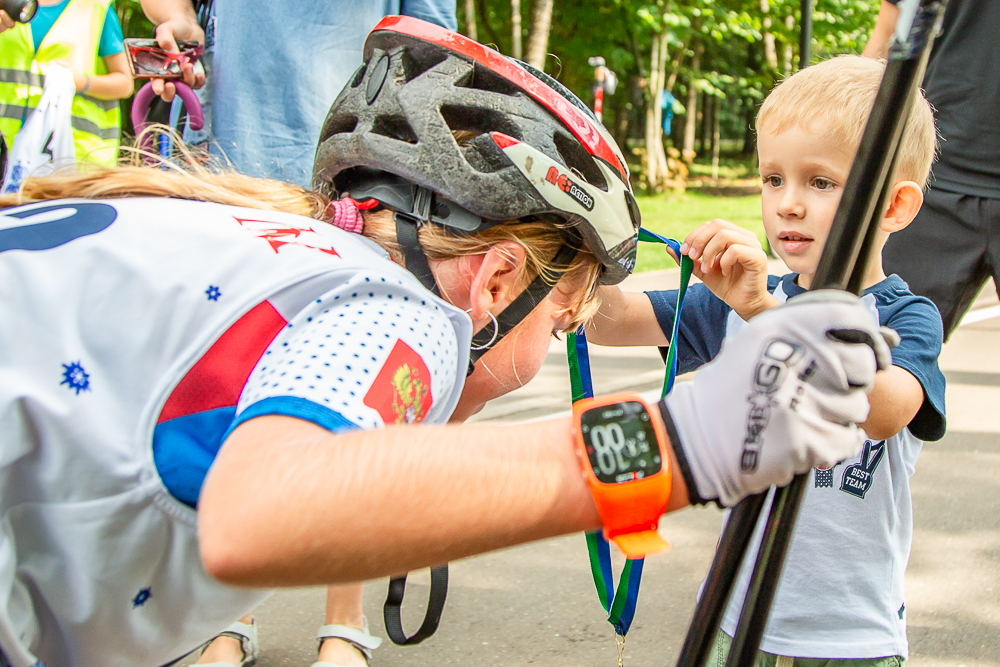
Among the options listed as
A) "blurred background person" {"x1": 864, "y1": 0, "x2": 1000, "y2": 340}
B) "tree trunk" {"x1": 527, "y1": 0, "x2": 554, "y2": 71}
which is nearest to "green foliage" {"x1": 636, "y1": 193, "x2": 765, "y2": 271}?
"tree trunk" {"x1": 527, "y1": 0, "x2": 554, "y2": 71}

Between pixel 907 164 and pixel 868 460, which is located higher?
pixel 907 164

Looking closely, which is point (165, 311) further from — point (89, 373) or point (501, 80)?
point (501, 80)

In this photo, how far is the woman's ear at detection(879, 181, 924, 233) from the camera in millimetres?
1948

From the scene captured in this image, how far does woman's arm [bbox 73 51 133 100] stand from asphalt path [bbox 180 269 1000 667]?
254 cm

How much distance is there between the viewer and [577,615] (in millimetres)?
2967

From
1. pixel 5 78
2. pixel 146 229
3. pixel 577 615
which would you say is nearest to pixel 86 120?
pixel 5 78

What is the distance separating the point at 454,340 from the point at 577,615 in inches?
74.9

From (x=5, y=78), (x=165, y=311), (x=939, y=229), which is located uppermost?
(x=165, y=311)

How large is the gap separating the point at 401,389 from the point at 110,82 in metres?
3.78

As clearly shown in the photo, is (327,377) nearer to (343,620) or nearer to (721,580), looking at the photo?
(721,580)

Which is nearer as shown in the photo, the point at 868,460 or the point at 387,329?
the point at 387,329

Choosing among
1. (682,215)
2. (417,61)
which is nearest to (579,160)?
(417,61)

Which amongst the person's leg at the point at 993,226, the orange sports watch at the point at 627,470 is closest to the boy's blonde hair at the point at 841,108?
the person's leg at the point at 993,226

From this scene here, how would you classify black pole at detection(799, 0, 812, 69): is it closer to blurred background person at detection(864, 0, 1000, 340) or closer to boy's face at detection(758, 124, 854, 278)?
blurred background person at detection(864, 0, 1000, 340)
